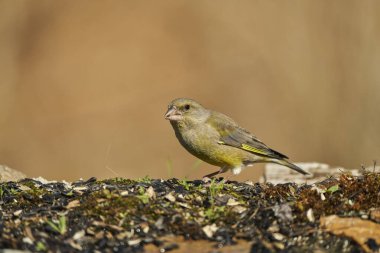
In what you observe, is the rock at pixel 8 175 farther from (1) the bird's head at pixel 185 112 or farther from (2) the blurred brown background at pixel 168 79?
(2) the blurred brown background at pixel 168 79

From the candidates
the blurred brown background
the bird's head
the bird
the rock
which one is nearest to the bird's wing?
the bird

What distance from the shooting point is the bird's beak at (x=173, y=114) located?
9.93 m

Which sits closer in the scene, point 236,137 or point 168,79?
point 236,137

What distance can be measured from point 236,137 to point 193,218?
3.67 m

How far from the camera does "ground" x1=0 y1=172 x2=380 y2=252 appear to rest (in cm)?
621

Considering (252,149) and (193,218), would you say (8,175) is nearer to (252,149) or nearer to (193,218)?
(252,149)

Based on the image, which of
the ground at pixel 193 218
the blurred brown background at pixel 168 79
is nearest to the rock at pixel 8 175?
the ground at pixel 193 218

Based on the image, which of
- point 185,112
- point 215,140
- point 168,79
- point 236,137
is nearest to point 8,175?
point 185,112

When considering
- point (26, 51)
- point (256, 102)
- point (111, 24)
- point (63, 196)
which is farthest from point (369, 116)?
point (63, 196)

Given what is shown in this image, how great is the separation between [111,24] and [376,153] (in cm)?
739

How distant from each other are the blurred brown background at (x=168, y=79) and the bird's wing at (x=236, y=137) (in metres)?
6.29

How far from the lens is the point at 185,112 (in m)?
10.1

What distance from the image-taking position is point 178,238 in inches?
250

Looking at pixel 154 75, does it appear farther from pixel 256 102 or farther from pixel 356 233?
pixel 356 233
